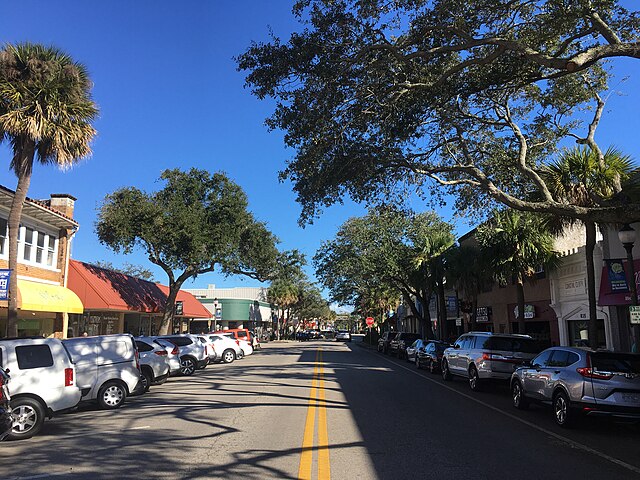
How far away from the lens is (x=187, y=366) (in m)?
21.3

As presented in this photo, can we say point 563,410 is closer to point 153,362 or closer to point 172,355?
point 153,362

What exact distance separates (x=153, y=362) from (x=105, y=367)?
4211 millimetres

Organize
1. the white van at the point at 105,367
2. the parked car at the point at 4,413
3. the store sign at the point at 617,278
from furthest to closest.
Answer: the store sign at the point at 617,278 → the white van at the point at 105,367 → the parked car at the point at 4,413

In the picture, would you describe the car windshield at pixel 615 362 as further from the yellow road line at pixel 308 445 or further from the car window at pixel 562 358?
the yellow road line at pixel 308 445

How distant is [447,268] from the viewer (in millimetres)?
32219

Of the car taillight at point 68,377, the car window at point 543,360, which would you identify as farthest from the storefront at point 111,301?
the car window at point 543,360

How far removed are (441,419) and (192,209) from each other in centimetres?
2342

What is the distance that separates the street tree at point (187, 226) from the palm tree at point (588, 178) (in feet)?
66.2

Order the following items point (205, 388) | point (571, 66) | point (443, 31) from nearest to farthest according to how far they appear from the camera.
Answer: point (571, 66) < point (443, 31) < point (205, 388)

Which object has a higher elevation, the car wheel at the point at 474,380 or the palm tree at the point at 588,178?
the palm tree at the point at 588,178

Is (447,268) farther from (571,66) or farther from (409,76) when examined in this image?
(571,66)

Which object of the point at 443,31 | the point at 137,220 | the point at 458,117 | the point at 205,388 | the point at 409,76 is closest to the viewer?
the point at 443,31

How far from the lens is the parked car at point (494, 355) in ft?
51.3

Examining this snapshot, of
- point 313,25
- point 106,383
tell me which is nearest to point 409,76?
point 313,25
